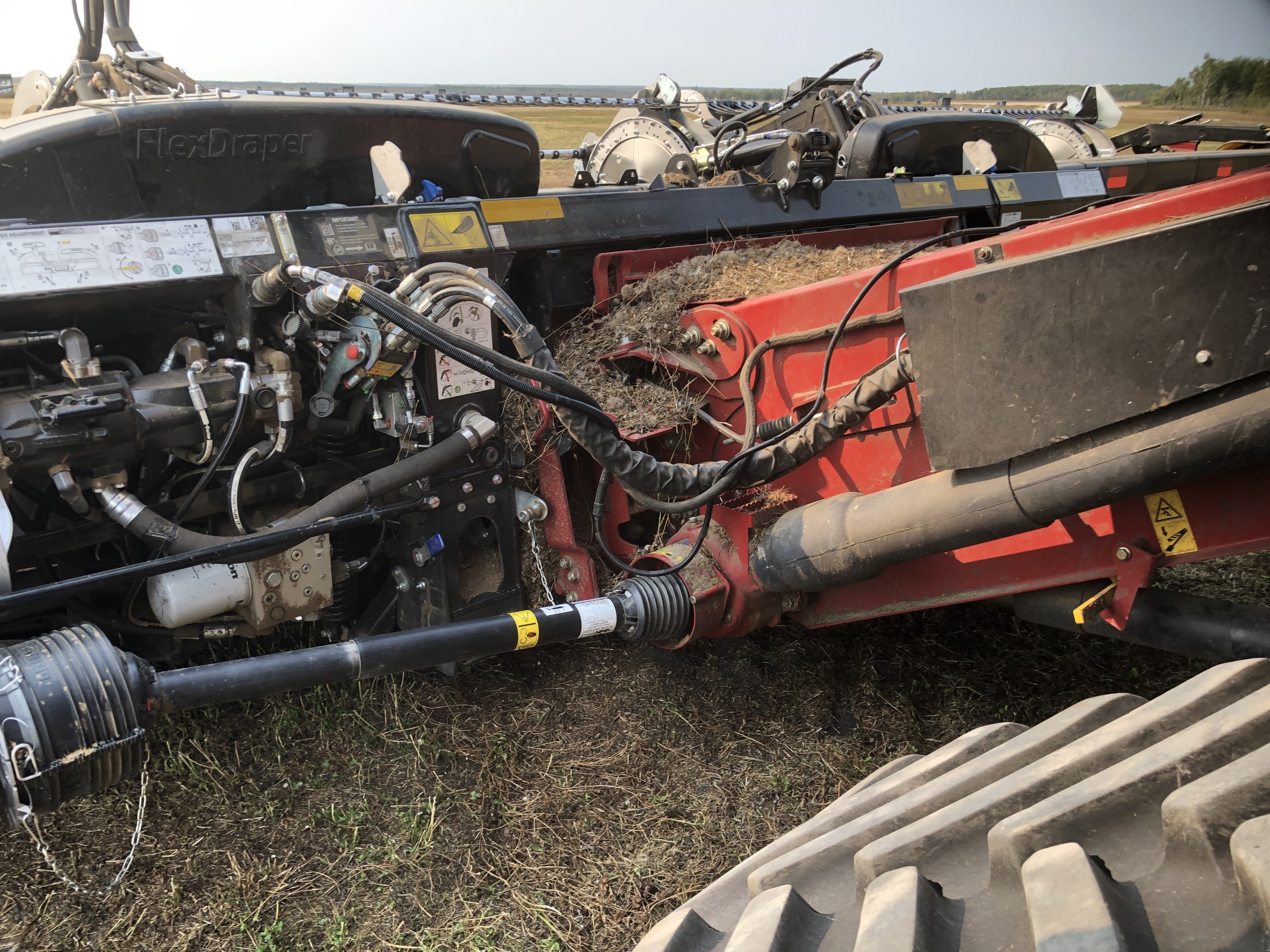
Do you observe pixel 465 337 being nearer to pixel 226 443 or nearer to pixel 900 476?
pixel 226 443

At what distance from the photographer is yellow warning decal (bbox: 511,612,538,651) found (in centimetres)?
210

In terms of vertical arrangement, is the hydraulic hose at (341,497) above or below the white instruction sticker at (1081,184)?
below

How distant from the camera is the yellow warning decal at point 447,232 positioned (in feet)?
8.11

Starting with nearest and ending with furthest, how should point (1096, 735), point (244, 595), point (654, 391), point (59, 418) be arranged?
point (1096, 735) < point (59, 418) < point (244, 595) < point (654, 391)

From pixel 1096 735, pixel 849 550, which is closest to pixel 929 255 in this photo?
pixel 849 550

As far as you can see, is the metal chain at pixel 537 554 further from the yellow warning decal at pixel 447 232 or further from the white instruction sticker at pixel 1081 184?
the white instruction sticker at pixel 1081 184

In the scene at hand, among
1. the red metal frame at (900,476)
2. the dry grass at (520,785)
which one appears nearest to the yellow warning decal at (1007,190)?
the dry grass at (520,785)

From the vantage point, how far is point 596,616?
2.28 m

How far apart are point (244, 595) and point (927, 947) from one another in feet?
5.85

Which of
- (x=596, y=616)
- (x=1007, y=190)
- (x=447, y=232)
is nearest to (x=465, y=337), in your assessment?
(x=447, y=232)

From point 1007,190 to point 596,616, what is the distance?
3.00 metres

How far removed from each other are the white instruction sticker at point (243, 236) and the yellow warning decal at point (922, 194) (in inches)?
99.6

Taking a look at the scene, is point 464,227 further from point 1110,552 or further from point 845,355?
point 1110,552

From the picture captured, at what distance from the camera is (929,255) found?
215 cm
